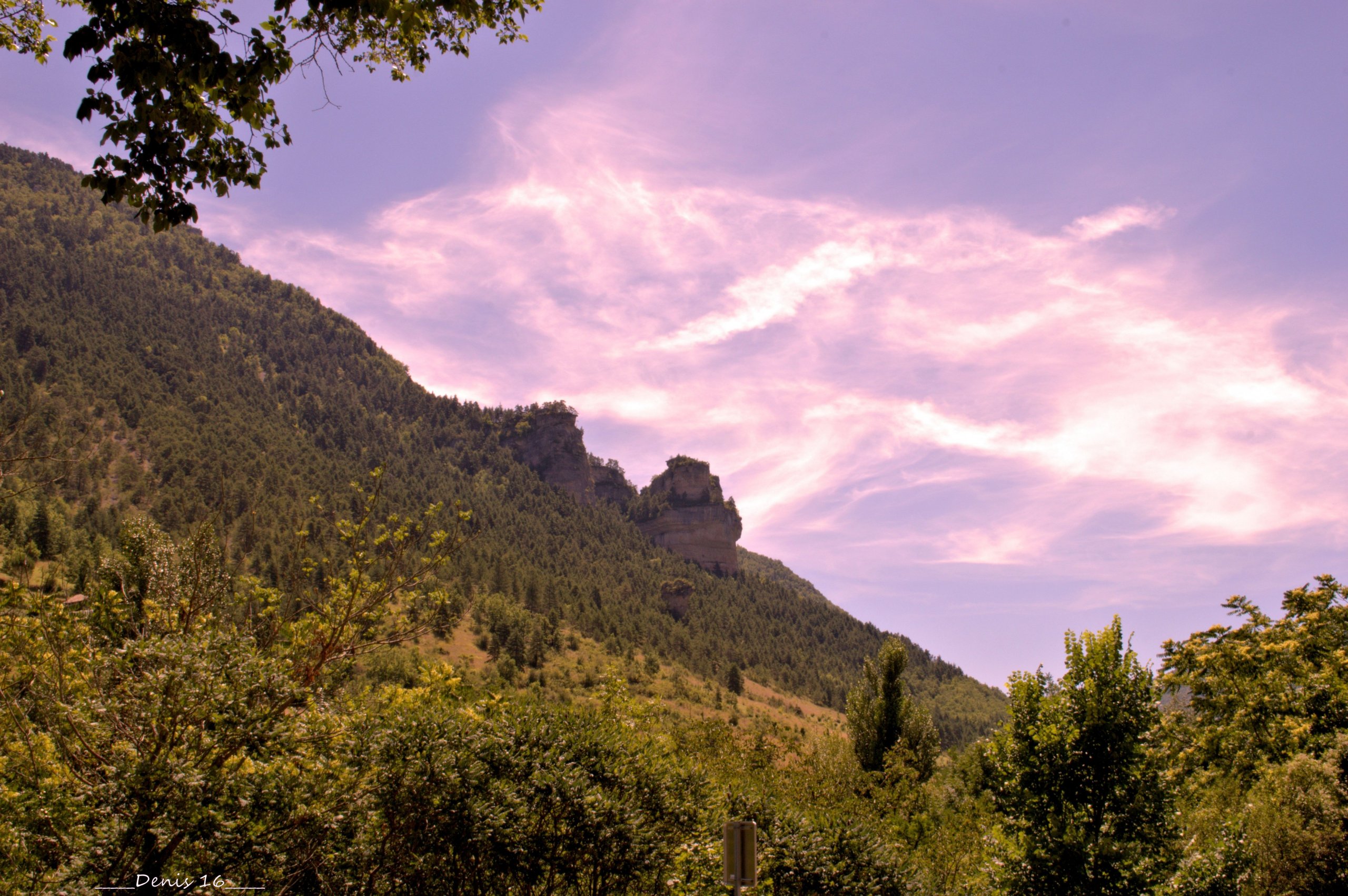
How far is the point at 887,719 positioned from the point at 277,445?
104 meters

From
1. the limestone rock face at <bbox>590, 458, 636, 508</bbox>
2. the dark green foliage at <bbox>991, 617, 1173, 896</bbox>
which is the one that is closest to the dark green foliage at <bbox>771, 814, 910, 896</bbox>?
the dark green foliage at <bbox>991, 617, 1173, 896</bbox>

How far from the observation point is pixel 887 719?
31.1m

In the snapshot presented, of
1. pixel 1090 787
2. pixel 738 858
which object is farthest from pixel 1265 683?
pixel 738 858

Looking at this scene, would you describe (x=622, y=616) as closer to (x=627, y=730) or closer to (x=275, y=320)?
(x=627, y=730)

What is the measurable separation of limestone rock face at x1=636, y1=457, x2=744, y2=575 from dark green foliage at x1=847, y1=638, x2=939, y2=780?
143m

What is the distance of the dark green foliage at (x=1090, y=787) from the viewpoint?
12516 millimetres

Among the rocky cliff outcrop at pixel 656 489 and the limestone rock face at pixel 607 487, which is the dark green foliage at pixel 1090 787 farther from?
the limestone rock face at pixel 607 487

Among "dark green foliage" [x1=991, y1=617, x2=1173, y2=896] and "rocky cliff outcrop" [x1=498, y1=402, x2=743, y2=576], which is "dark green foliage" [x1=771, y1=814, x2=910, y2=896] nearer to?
"dark green foliage" [x1=991, y1=617, x2=1173, y2=896]

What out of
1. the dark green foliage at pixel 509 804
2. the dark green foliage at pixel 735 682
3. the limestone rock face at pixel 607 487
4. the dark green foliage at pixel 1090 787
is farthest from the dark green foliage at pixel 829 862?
the limestone rock face at pixel 607 487

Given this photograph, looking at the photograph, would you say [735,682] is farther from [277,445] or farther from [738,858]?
[738,858]

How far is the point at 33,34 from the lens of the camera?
271 inches

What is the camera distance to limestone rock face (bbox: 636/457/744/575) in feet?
585

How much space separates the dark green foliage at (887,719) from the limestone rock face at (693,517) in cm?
14308

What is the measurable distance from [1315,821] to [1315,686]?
686 cm
